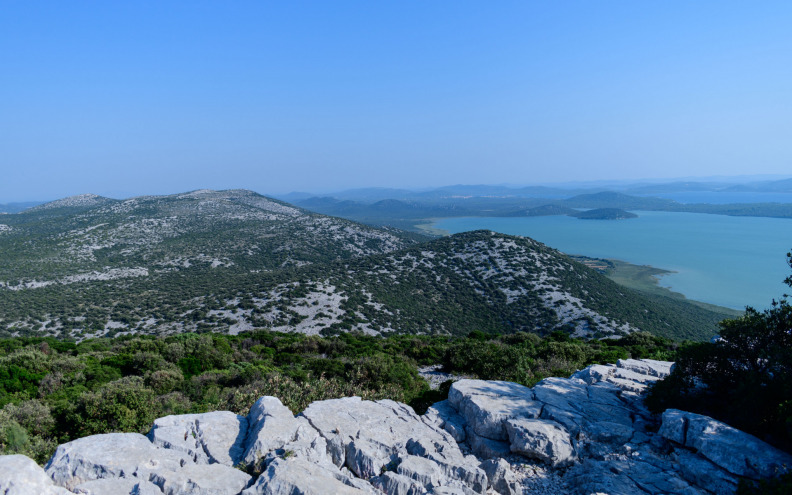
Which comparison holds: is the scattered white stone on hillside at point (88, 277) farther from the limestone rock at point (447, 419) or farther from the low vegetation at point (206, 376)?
the limestone rock at point (447, 419)

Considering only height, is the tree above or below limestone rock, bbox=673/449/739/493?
above

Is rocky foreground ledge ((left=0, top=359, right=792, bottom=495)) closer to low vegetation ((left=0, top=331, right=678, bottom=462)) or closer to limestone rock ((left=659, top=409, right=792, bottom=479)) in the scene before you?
limestone rock ((left=659, top=409, right=792, bottom=479))

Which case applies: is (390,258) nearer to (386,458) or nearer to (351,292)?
(351,292)

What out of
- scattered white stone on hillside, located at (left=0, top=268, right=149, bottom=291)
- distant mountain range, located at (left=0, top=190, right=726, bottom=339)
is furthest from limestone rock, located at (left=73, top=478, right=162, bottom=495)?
scattered white stone on hillside, located at (left=0, top=268, right=149, bottom=291)

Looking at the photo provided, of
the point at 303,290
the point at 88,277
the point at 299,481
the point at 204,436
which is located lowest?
the point at 303,290

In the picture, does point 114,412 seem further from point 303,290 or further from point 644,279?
point 644,279

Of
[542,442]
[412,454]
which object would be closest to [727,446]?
[542,442]

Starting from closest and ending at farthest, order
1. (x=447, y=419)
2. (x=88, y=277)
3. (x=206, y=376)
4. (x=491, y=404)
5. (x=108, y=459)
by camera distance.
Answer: (x=108, y=459)
(x=491, y=404)
(x=447, y=419)
(x=206, y=376)
(x=88, y=277)
